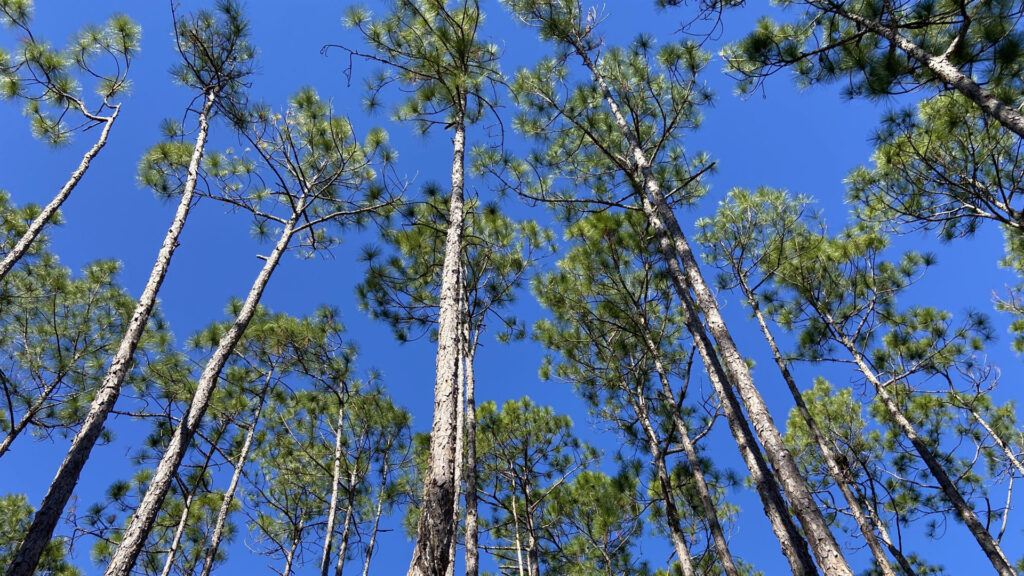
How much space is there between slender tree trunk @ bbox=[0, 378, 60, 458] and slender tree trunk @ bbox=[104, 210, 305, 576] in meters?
3.72

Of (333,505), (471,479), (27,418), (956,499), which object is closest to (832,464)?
(956,499)

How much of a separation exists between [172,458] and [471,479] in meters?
3.34

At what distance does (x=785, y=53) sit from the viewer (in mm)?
4738

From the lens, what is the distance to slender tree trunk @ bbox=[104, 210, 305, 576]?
3.38 m

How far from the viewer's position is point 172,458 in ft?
12.9

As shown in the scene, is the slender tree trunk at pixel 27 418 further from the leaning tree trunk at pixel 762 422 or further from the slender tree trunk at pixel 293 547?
the leaning tree trunk at pixel 762 422

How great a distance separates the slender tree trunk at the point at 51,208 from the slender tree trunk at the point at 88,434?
1.66 m

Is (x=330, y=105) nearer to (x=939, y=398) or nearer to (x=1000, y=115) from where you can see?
(x=1000, y=115)

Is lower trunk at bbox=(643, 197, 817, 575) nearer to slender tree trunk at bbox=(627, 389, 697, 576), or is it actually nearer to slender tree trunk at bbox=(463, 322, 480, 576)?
slender tree trunk at bbox=(627, 389, 697, 576)

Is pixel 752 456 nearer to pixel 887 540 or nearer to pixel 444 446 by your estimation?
pixel 444 446

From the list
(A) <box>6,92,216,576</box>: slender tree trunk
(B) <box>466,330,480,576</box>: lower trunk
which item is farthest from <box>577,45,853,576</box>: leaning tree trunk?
(A) <box>6,92,216,576</box>: slender tree trunk

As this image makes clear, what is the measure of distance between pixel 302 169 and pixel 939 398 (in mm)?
12026

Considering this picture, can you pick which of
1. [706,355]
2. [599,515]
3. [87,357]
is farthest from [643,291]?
[87,357]

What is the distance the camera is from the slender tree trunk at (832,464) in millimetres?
5707
